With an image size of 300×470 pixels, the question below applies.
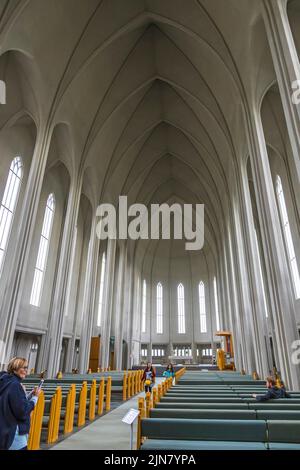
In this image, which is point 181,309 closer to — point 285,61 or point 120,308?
point 120,308

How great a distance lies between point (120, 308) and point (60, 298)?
11821mm

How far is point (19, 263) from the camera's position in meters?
11.0

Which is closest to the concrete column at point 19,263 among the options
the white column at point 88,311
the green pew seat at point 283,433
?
the white column at point 88,311

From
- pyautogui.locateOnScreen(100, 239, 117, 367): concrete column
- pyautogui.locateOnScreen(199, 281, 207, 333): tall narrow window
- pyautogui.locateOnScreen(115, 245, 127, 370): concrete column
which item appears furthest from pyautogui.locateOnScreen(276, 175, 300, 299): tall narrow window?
pyautogui.locateOnScreen(199, 281, 207, 333): tall narrow window

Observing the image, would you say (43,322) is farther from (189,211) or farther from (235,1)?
(189,211)

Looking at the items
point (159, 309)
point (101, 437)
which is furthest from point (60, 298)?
point (159, 309)

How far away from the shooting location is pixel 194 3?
45.6ft

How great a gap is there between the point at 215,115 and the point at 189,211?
16.5m

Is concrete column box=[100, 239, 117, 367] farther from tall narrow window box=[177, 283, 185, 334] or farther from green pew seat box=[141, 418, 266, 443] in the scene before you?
green pew seat box=[141, 418, 266, 443]

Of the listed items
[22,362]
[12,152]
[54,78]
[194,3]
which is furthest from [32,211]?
[194,3]

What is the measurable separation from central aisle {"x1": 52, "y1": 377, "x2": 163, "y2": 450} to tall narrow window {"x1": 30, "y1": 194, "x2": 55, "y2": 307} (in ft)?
35.6

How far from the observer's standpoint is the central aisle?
187 inches

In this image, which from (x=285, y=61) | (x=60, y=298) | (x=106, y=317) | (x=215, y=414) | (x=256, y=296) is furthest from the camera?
(x=106, y=317)

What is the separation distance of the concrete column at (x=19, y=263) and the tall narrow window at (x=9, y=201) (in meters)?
2.35
